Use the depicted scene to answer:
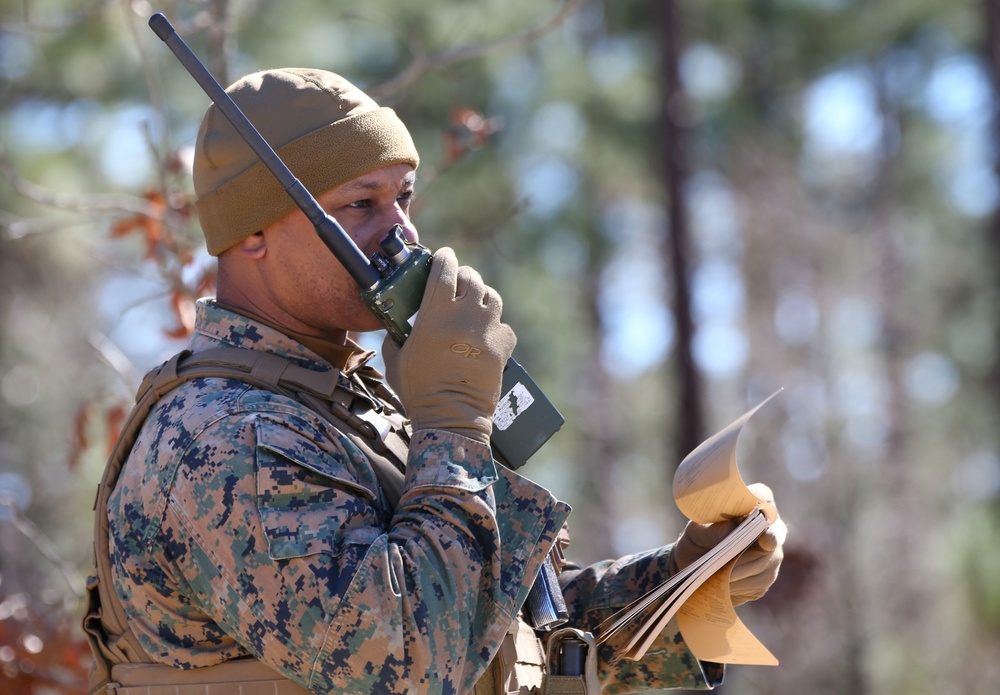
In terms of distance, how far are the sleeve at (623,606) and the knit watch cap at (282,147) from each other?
107cm

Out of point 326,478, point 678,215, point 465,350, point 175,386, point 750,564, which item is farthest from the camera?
point 678,215

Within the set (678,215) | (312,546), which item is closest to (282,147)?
(312,546)

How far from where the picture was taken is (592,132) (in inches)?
546

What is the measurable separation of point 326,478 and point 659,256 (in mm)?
15565

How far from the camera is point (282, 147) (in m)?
2.75

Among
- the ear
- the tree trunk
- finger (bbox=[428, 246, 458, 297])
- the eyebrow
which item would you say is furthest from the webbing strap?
the tree trunk

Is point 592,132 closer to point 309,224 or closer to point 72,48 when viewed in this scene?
point 72,48

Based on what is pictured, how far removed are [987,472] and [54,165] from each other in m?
15.9

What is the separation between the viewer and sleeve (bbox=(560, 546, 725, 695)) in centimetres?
298

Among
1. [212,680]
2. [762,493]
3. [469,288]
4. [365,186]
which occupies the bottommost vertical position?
[212,680]

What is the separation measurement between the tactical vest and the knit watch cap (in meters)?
0.33

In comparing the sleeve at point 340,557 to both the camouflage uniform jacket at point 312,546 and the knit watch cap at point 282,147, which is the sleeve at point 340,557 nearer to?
the camouflage uniform jacket at point 312,546

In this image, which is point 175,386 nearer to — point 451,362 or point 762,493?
point 451,362

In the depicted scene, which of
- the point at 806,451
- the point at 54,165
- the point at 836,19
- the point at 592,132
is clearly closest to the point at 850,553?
the point at 806,451
